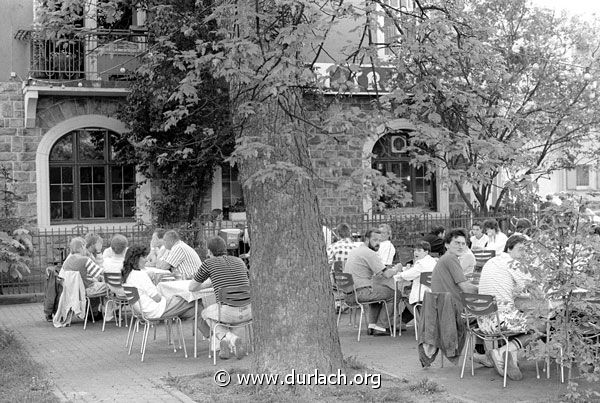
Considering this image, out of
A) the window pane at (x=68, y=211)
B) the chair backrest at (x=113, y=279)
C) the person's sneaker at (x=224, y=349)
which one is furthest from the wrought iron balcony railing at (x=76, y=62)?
the person's sneaker at (x=224, y=349)

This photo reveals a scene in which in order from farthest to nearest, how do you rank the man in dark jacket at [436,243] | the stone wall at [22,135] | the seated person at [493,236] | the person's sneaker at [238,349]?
the stone wall at [22,135] → the seated person at [493,236] → the man in dark jacket at [436,243] → the person's sneaker at [238,349]

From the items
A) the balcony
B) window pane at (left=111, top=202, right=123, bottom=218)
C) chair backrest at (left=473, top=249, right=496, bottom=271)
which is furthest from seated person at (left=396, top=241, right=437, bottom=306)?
window pane at (left=111, top=202, right=123, bottom=218)

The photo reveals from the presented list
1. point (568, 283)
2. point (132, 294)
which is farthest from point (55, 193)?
point (568, 283)

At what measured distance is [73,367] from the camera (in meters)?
10.1

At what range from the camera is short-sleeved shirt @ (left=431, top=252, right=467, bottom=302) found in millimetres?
9672

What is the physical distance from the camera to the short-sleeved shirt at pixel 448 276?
9.67 metres

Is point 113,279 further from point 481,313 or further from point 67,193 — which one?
point 67,193

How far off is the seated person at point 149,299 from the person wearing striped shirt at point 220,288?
0.35m

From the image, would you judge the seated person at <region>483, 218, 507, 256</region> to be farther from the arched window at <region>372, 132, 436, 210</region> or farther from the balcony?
the balcony

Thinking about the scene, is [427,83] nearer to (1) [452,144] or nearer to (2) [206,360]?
(1) [452,144]

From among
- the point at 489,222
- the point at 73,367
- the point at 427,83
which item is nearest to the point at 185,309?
the point at 73,367

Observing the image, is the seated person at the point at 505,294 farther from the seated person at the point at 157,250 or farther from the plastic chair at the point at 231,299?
the seated person at the point at 157,250

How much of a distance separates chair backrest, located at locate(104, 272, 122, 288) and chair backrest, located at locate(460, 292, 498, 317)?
5379 mm

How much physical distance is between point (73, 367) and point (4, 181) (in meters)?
10.2
